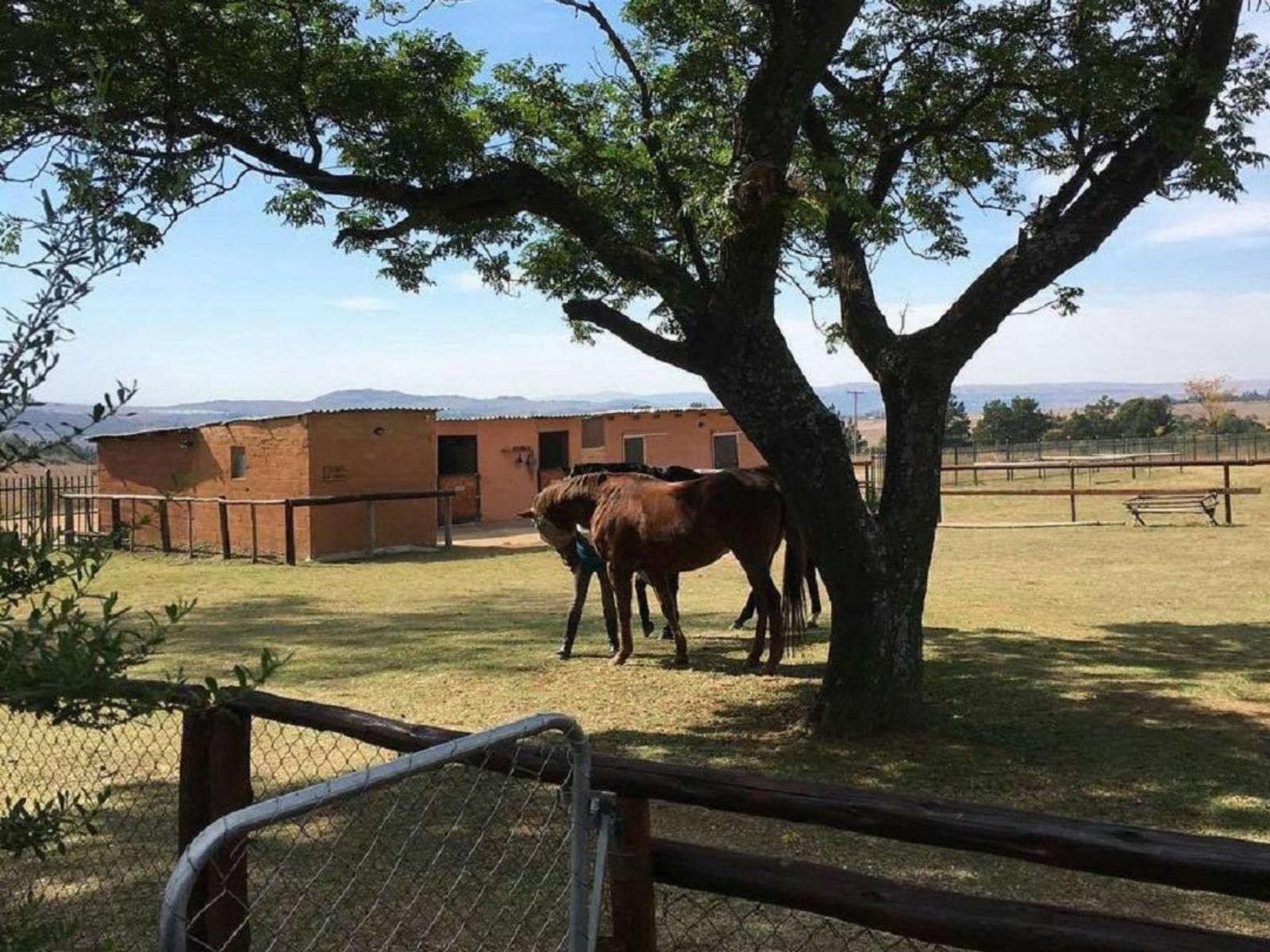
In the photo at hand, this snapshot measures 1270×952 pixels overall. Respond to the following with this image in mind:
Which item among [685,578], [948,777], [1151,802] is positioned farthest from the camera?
[685,578]

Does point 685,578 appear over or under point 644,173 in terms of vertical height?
under

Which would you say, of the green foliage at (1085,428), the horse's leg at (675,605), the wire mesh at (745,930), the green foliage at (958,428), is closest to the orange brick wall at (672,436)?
the horse's leg at (675,605)

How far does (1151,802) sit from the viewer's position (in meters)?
4.91

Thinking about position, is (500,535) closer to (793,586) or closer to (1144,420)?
(793,586)

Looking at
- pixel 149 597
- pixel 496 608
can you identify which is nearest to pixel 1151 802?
pixel 496 608

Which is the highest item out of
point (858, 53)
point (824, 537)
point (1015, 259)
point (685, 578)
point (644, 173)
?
point (858, 53)

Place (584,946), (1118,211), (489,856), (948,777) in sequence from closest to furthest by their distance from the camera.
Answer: (584,946), (489,856), (948,777), (1118,211)

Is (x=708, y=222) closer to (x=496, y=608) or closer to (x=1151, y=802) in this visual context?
(x=1151, y=802)

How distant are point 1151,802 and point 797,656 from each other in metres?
3.93

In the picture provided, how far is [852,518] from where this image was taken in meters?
6.12

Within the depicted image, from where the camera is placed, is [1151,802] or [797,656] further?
[797,656]

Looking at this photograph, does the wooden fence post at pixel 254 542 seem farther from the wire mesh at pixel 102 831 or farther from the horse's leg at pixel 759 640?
the horse's leg at pixel 759 640

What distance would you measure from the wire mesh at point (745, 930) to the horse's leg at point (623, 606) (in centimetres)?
459

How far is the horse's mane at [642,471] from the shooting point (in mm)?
9562
